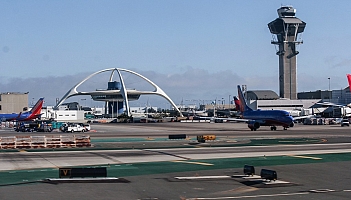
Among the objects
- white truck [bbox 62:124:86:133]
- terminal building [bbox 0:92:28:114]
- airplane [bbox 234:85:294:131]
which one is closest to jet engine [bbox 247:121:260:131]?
airplane [bbox 234:85:294:131]

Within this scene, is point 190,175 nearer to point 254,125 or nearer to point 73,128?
point 254,125

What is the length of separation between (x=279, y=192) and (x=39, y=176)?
45.6 ft

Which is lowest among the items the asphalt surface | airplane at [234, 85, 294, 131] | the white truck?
the asphalt surface

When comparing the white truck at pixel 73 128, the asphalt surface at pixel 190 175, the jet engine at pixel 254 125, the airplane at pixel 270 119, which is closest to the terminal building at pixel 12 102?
the white truck at pixel 73 128

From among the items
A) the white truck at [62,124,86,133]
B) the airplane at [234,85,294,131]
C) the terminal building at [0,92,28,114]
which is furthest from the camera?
the terminal building at [0,92,28,114]

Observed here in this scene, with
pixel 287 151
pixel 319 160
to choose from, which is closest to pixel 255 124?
pixel 287 151

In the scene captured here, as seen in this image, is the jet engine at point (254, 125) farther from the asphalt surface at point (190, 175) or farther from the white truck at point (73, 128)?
the asphalt surface at point (190, 175)

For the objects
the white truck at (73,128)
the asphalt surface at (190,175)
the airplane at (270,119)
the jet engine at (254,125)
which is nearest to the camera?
the asphalt surface at (190,175)

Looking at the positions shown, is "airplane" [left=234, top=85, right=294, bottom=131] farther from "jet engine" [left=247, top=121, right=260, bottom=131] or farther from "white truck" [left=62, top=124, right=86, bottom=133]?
"white truck" [left=62, top=124, right=86, bottom=133]

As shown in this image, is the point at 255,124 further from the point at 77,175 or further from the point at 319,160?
the point at 77,175

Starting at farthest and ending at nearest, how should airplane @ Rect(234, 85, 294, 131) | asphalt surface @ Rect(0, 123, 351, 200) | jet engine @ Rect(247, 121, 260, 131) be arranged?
jet engine @ Rect(247, 121, 260, 131), airplane @ Rect(234, 85, 294, 131), asphalt surface @ Rect(0, 123, 351, 200)

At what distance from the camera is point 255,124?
9712 cm

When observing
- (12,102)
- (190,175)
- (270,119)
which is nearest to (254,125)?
(270,119)

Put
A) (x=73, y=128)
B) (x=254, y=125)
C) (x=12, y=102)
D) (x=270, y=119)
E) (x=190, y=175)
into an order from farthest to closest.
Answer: (x=12, y=102), (x=254, y=125), (x=73, y=128), (x=270, y=119), (x=190, y=175)
